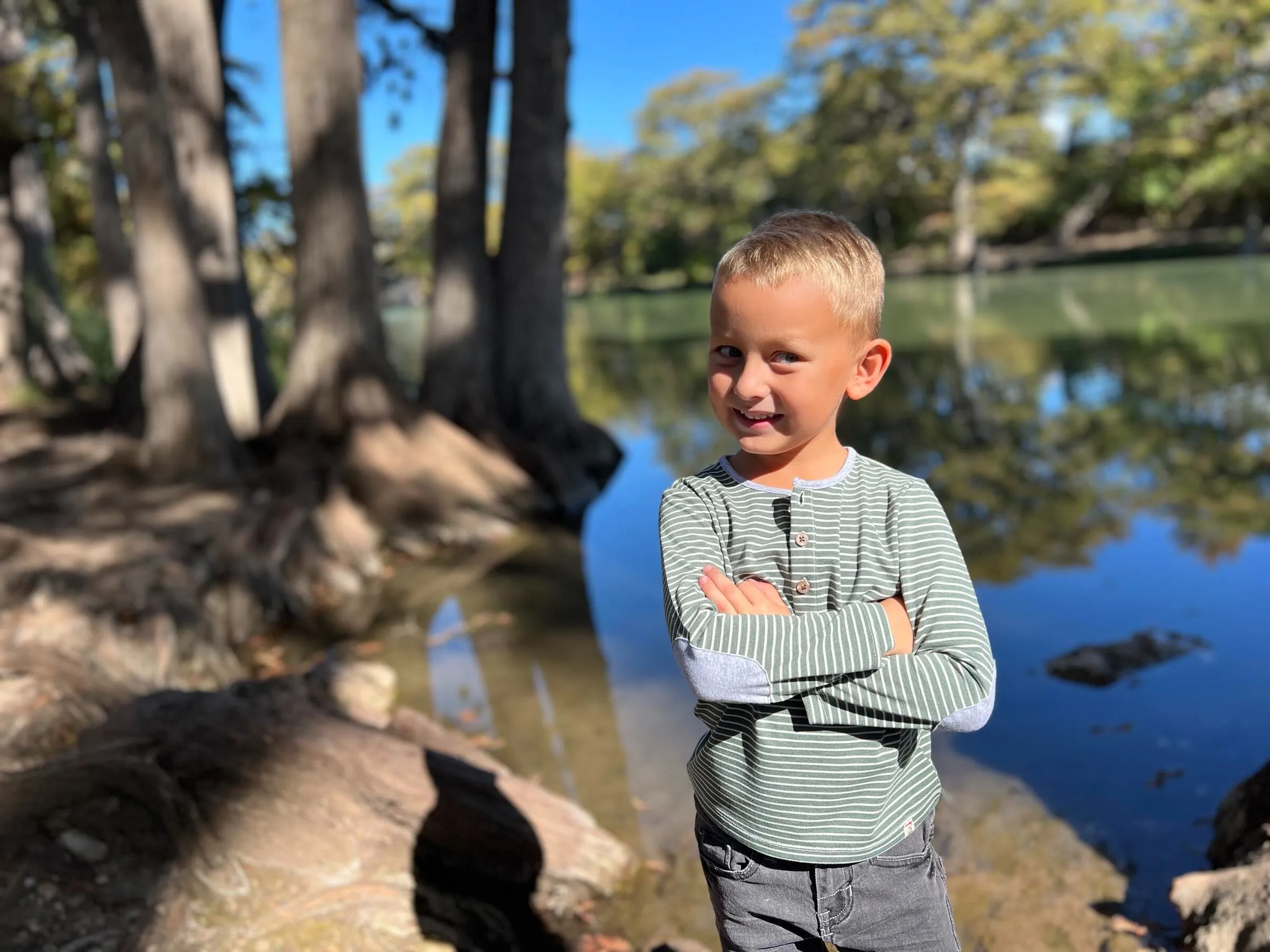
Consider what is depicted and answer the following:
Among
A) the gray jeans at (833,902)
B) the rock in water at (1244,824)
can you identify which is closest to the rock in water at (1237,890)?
the rock in water at (1244,824)

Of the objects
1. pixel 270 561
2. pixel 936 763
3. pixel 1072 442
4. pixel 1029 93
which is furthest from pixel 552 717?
pixel 1029 93

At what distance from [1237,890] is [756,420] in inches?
88.4

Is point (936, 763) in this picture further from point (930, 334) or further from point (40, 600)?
point (930, 334)

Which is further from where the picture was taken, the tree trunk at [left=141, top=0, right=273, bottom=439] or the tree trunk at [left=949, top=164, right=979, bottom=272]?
the tree trunk at [left=949, top=164, right=979, bottom=272]

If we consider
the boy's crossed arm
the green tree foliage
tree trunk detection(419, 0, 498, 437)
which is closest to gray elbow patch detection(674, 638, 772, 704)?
the boy's crossed arm

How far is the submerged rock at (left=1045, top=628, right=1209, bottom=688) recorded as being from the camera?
4.75m

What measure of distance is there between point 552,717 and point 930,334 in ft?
61.7

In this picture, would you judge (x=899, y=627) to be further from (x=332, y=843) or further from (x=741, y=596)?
(x=332, y=843)

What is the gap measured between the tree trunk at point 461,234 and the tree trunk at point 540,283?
35cm

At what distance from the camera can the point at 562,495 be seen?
29.5 ft

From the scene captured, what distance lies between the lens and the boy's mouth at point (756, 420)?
59.2 inches

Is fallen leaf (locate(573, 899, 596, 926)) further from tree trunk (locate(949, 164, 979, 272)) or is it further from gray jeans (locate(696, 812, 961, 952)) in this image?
tree trunk (locate(949, 164, 979, 272))

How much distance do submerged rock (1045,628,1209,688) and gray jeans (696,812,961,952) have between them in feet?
11.6

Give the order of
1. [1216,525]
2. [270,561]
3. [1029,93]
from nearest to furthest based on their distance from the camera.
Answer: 1. [270,561]
2. [1216,525]
3. [1029,93]
